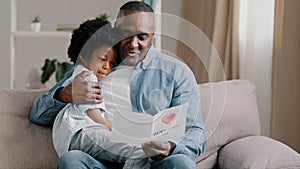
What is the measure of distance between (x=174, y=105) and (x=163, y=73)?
0.13 metres

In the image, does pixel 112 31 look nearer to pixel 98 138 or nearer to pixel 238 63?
pixel 98 138

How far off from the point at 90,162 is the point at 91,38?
44 cm

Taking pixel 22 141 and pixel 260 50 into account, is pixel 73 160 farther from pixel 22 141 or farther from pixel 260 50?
pixel 260 50

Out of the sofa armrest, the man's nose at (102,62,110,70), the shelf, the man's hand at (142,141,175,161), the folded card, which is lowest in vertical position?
the sofa armrest

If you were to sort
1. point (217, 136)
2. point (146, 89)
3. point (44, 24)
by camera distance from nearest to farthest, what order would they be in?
point (146, 89), point (217, 136), point (44, 24)

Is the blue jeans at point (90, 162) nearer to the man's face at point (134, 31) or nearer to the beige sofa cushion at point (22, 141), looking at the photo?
the beige sofa cushion at point (22, 141)

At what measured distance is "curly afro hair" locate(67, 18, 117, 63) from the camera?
206cm

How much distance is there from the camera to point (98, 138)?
1993mm

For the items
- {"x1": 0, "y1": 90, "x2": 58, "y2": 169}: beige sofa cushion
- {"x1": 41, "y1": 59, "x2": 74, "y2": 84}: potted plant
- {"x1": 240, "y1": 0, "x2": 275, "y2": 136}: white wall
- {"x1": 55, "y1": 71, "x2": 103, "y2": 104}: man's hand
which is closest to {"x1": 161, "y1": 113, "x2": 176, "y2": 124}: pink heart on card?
{"x1": 55, "y1": 71, "x2": 103, "y2": 104}: man's hand

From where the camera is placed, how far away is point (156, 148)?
1.90 meters

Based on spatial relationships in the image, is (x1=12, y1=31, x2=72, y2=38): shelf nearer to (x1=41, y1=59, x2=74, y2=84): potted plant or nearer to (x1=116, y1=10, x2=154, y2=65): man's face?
(x1=41, y1=59, x2=74, y2=84): potted plant

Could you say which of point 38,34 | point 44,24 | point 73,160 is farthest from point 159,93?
point 44,24

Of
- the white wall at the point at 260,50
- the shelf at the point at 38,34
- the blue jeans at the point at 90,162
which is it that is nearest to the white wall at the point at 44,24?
the shelf at the point at 38,34

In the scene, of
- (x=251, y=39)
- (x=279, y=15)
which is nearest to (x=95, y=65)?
(x=279, y=15)
